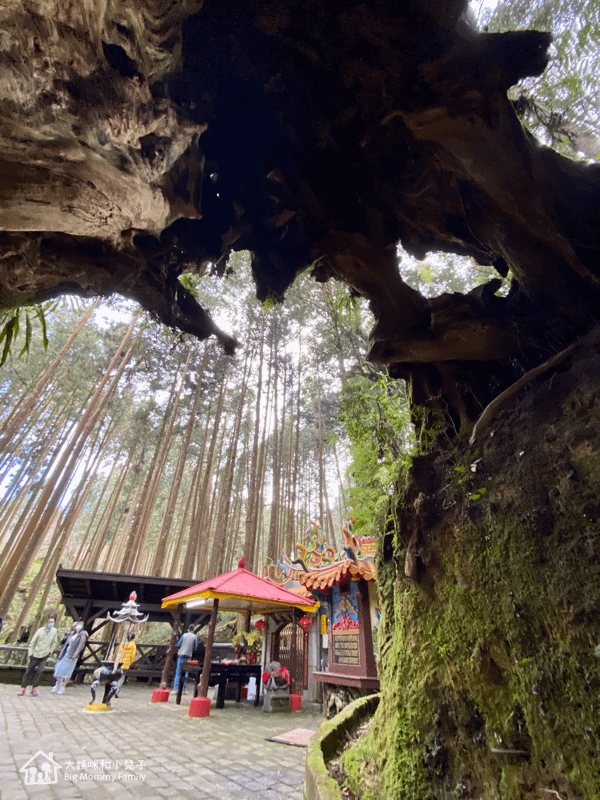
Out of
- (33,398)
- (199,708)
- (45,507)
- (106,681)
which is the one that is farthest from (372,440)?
(45,507)

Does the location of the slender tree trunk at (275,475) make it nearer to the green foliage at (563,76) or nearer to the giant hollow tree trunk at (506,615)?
the giant hollow tree trunk at (506,615)

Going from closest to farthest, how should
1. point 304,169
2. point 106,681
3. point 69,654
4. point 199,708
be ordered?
point 304,169 → point 106,681 → point 199,708 → point 69,654

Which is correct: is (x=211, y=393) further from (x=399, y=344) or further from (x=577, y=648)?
(x=577, y=648)

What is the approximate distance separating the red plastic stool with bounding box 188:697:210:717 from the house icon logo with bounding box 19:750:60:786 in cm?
381

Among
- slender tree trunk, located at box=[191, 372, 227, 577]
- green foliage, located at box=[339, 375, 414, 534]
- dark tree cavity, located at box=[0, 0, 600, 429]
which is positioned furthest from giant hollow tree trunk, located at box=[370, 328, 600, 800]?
slender tree trunk, located at box=[191, 372, 227, 577]

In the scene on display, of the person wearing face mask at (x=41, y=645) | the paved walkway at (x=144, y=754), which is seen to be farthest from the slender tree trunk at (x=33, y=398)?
the paved walkway at (x=144, y=754)

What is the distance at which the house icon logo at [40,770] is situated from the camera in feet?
10.8

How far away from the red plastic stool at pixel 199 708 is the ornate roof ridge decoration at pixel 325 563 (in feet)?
10.2

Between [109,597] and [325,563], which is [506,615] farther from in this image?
[109,597]

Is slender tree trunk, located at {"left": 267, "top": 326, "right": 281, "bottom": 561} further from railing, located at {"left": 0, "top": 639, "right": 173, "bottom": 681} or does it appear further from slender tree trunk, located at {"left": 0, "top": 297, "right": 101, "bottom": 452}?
slender tree trunk, located at {"left": 0, "top": 297, "right": 101, "bottom": 452}

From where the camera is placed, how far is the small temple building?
7512mm

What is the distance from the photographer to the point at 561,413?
2256 millimetres

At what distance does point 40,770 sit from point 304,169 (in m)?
6.12

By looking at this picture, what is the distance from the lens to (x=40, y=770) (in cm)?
357
